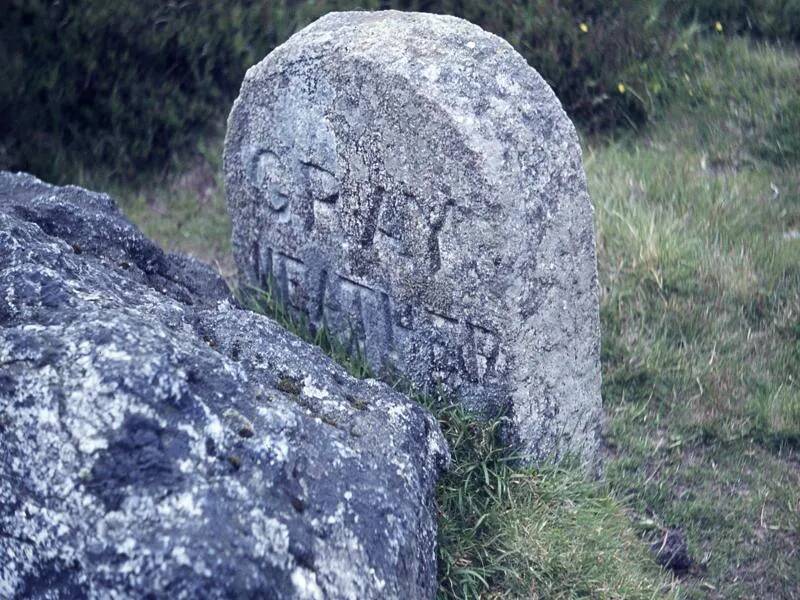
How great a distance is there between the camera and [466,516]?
3146 mm

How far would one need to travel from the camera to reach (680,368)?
13.7 feet

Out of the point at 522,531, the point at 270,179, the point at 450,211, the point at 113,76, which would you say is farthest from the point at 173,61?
the point at 522,531

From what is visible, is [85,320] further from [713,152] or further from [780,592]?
[713,152]

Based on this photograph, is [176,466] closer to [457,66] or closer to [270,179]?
[457,66]

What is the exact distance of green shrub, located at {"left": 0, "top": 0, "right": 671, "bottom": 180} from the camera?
5547 mm

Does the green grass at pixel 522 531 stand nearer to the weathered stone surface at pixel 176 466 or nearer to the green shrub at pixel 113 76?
the weathered stone surface at pixel 176 466

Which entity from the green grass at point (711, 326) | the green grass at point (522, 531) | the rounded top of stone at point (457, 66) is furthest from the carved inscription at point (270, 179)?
the green grass at point (711, 326)

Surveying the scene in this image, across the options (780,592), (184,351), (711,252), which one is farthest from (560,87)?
(184,351)

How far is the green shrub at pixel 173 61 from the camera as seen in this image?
555 cm

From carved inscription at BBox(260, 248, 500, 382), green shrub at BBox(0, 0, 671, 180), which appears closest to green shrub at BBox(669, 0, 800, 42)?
green shrub at BBox(0, 0, 671, 180)

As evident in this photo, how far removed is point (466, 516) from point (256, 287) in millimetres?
1420

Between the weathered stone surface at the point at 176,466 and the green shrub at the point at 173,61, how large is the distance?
9.54 ft

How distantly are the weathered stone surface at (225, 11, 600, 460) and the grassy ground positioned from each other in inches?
8.9

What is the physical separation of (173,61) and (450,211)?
3.26m
